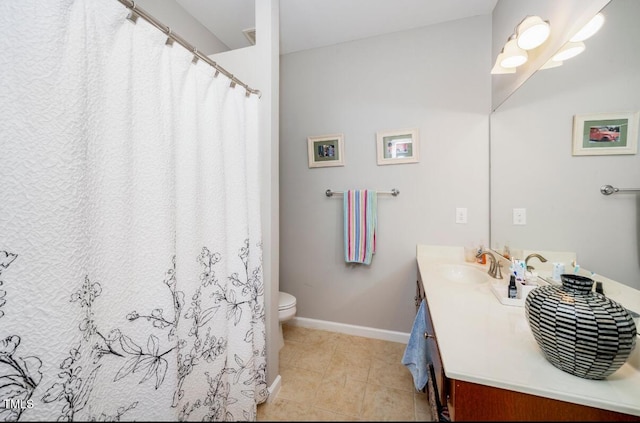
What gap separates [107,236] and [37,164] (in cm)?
23

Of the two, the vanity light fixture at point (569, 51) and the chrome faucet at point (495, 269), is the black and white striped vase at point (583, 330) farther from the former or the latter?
the vanity light fixture at point (569, 51)

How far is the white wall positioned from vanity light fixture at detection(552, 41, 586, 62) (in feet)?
2.34

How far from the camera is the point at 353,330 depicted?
7.00 feet

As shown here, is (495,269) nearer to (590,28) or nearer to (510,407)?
(510,407)

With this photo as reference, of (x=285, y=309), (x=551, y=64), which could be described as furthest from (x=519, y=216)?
(x=285, y=309)

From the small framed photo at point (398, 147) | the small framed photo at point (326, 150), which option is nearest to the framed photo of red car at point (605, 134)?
the small framed photo at point (398, 147)

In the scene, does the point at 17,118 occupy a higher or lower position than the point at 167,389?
higher

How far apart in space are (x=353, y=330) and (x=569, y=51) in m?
2.24

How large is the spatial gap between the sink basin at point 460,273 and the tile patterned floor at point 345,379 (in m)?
0.76

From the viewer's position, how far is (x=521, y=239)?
4.54ft

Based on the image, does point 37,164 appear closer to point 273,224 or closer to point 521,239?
point 273,224

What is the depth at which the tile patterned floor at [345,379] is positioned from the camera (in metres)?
1.37

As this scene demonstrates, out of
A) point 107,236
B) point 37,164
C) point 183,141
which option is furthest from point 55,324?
point 183,141

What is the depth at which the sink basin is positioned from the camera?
157cm
